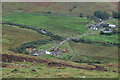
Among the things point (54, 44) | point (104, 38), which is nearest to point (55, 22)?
point (104, 38)

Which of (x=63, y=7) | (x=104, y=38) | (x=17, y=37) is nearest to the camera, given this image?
(x=17, y=37)

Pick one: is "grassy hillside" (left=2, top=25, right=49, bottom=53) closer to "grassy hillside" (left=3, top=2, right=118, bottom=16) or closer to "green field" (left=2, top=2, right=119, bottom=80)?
"green field" (left=2, top=2, right=119, bottom=80)

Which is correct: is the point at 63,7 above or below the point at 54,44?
above

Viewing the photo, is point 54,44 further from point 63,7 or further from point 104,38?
point 63,7

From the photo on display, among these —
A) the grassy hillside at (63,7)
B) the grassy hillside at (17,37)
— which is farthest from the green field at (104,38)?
the grassy hillside at (63,7)

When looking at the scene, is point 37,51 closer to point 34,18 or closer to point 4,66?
point 4,66

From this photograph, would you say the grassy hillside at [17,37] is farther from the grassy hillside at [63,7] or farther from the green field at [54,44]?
the grassy hillside at [63,7]
